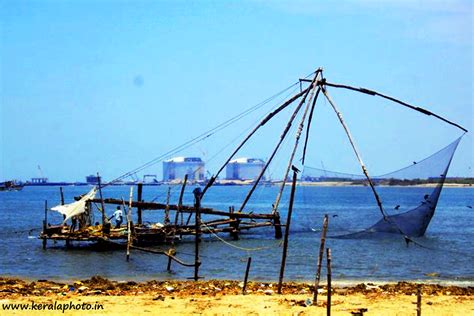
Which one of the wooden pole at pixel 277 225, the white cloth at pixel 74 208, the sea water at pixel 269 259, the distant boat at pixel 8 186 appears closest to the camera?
the sea water at pixel 269 259

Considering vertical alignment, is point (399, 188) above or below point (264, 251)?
above

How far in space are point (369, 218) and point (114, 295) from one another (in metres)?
11.5

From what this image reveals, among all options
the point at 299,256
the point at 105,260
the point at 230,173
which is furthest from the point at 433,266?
the point at 230,173

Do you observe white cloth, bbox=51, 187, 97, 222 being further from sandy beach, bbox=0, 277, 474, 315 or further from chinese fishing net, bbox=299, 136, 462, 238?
sandy beach, bbox=0, 277, 474, 315

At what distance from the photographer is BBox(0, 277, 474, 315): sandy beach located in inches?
447

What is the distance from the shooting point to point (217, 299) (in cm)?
1232

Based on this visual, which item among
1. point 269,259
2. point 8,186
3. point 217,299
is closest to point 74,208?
point 269,259

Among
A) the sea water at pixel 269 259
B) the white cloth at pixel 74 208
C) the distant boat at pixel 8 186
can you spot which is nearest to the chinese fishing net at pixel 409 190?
the sea water at pixel 269 259

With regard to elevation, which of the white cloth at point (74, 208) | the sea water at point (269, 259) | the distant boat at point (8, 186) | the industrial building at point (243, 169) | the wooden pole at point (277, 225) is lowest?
the sea water at point (269, 259)

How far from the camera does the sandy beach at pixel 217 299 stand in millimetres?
11352

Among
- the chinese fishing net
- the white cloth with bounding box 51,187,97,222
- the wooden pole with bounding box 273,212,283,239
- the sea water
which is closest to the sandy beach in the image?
the sea water

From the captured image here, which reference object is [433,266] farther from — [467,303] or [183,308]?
[183,308]

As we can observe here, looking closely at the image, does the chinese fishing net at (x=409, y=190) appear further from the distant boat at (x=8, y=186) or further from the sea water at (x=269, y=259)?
the distant boat at (x=8, y=186)

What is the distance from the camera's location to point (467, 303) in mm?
12297
